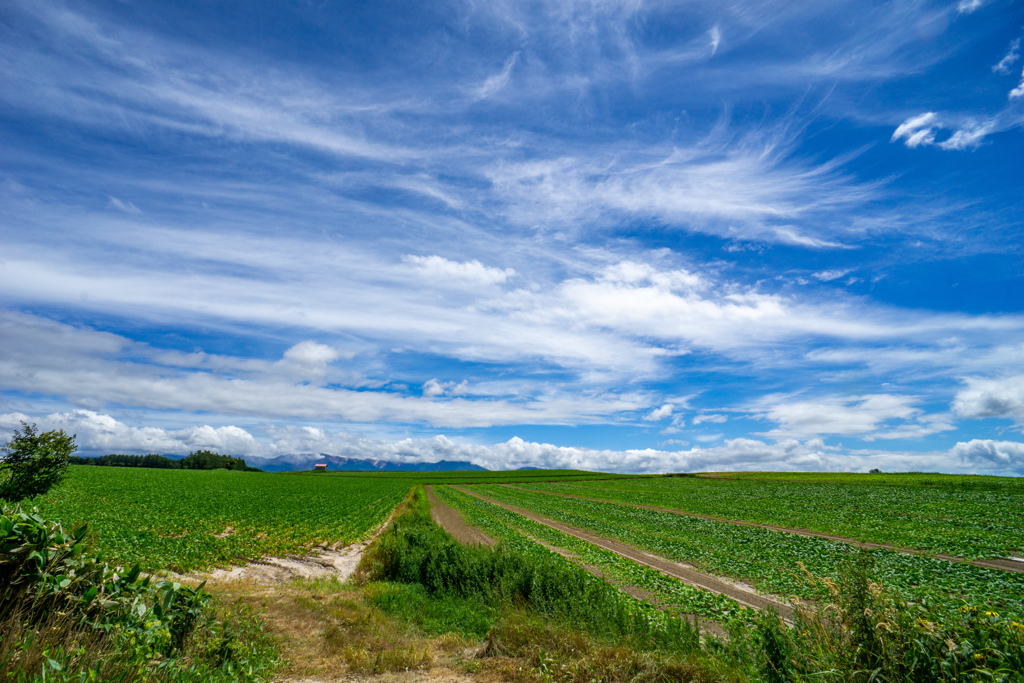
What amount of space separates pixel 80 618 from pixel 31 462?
1882cm

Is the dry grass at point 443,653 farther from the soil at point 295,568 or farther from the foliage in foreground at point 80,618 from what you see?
the soil at point 295,568

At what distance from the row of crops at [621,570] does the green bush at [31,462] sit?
62.6ft

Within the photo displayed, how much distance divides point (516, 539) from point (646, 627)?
21.6m

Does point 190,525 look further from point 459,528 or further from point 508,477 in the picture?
point 508,477

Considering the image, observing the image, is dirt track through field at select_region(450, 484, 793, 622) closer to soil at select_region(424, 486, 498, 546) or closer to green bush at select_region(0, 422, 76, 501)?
soil at select_region(424, 486, 498, 546)

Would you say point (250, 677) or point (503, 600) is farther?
point (503, 600)

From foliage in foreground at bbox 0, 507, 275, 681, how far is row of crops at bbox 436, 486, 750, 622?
34.5ft

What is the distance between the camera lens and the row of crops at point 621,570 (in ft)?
46.2

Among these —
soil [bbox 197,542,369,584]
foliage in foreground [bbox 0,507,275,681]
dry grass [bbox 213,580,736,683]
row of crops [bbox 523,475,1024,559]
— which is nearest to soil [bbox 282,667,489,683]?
dry grass [bbox 213,580,736,683]

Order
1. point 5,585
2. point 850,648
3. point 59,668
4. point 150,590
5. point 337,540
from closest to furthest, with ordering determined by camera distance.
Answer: point 59,668 < point 5,585 < point 850,648 < point 150,590 < point 337,540

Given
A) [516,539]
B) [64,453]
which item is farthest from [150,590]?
[516,539]

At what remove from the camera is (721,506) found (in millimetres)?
48250

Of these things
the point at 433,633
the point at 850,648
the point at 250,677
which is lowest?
the point at 433,633

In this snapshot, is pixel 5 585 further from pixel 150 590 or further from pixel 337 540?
pixel 337 540
